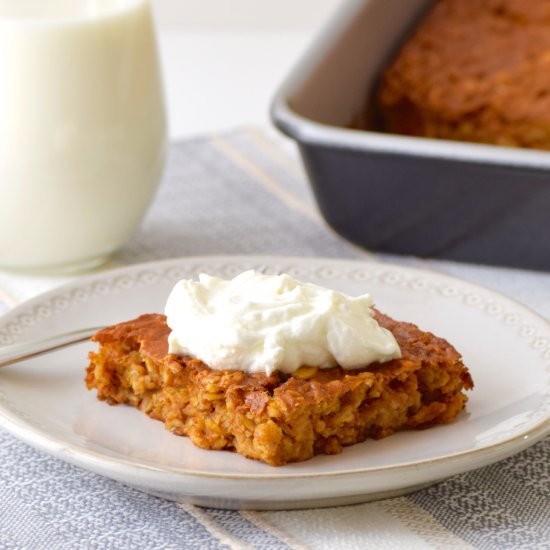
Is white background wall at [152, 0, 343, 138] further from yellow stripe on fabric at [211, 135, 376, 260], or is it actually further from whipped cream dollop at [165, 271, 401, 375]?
whipped cream dollop at [165, 271, 401, 375]

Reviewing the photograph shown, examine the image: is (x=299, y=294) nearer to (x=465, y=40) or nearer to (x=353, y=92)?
(x=353, y=92)

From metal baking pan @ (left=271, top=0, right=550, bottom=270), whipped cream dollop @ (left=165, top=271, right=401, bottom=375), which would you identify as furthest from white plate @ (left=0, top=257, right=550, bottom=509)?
metal baking pan @ (left=271, top=0, right=550, bottom=270)


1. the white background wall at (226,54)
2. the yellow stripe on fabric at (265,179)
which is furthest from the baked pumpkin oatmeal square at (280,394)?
the white background wall at (226,54)

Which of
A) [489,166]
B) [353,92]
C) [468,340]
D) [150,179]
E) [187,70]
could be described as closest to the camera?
[468,340]

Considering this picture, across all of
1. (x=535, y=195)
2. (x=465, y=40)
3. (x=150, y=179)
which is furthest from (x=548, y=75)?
(x=150, y=179)

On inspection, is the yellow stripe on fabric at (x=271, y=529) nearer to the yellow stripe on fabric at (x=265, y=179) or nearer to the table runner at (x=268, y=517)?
the table runner at (x=268, y=517)

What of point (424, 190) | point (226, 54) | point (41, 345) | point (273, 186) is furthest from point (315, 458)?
point (226, 54)
